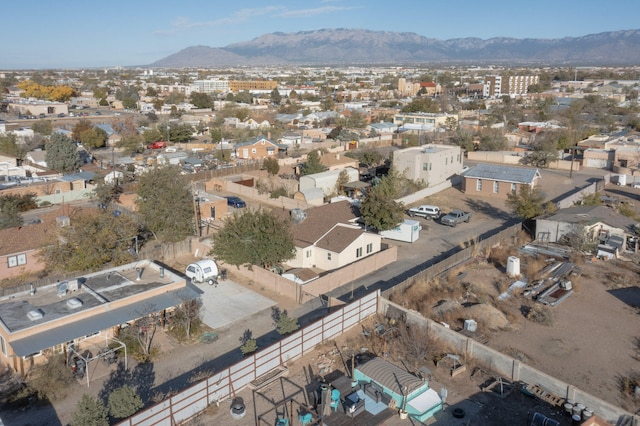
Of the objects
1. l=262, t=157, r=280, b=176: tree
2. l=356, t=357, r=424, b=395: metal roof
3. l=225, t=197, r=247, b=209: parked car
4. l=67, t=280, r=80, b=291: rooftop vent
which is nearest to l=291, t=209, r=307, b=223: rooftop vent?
l=225, t=197, r=247, b=209: parked car

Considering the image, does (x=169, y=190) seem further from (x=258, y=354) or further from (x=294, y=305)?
(x=258, y=354)

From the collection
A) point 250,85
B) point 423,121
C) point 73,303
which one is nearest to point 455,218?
point 73,303

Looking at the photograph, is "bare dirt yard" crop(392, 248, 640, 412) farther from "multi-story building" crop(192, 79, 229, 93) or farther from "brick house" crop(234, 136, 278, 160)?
"multi-story building" crop(192, 79, 229, 93)

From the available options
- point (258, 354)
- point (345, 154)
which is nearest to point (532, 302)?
point (258, 354)

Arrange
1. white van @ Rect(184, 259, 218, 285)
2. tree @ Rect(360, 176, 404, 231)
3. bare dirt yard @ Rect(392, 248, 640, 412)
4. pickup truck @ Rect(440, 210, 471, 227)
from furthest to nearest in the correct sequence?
1. pickup truck @ Rect(440, 210, 471, 227)
2. tree @ Rect(360, 176, 404, 231)
3. white van @ Rect(184, 259, 218, 285)
4. bare dirt yard @ Rect(392, 248, 640, 412)

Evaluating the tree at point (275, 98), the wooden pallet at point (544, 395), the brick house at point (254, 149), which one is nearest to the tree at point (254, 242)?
the wooden pallet at point (544, 395)

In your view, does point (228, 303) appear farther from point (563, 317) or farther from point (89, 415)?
point (563, 317)
